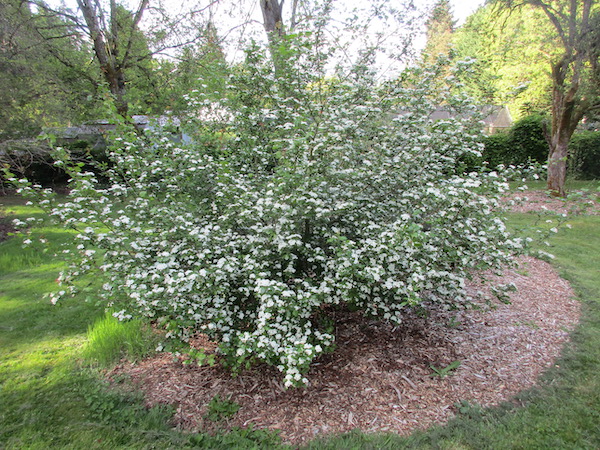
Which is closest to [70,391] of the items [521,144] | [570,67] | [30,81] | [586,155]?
[30,81]

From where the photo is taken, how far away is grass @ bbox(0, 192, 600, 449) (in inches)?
102

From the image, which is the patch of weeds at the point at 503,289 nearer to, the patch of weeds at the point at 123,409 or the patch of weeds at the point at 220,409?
the patch of weeds at the point at 220,409

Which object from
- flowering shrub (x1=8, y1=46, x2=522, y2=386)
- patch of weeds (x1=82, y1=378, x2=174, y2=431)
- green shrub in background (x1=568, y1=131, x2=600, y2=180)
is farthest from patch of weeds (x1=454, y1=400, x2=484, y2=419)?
green shrub in background (x1=568, y1=131, x2=600, y2=180)

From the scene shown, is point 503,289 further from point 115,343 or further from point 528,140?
point 528,140

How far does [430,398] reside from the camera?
10.0ft

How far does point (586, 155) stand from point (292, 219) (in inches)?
610

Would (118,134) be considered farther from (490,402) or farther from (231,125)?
(490,402)

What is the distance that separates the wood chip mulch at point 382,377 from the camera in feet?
9.49

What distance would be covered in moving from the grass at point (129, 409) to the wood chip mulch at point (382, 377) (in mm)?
132

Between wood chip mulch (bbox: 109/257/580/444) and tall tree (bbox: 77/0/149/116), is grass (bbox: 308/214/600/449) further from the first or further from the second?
tall tree (bbox: 77/0/149/116)

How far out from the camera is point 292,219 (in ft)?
10.00

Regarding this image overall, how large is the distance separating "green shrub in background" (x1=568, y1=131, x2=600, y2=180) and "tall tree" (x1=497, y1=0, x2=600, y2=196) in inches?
146

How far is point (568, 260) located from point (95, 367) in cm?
734

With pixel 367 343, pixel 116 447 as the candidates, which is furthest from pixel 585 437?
pixel 116 447
